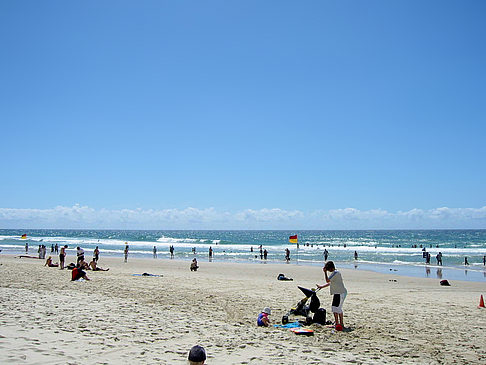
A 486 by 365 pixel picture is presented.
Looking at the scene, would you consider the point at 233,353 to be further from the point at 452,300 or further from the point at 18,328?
the point at 452,300

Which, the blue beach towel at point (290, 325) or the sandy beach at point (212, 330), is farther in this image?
the blue beach towel at point (290, 325)

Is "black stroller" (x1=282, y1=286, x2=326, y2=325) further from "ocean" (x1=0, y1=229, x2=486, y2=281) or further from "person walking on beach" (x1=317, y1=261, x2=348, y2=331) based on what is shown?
"ocean" (x1=0, y1=229, x2=486, y2=281)

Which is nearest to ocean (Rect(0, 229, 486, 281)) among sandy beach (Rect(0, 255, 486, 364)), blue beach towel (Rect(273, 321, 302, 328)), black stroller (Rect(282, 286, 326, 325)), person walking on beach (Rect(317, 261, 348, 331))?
sandy beach (Rect(0, 255, 486, 364))

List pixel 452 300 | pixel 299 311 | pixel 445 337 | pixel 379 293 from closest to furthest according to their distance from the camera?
pixel 445 337
pixel 299 311
pixel 452 300
pixel 379 293

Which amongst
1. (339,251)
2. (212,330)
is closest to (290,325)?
(212,330)

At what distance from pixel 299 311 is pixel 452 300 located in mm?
7774

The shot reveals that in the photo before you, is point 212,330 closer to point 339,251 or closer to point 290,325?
point 290,325

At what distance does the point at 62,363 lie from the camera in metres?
6.02

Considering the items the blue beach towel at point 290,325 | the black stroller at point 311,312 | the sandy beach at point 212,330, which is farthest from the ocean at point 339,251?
the blue beach towel at point 290,325

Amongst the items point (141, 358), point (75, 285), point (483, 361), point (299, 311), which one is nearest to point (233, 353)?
point (141, 358)

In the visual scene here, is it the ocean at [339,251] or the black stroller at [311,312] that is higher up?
the black stroller at [311,312]

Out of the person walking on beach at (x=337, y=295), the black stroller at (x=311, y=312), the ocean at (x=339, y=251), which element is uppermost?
the person walking on beach at (x=337, y=295)

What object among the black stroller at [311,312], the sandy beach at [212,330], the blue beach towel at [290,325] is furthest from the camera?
the black stroller at [311,312]

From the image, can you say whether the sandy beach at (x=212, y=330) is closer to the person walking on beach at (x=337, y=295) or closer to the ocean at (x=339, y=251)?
the person walking on beach at (x=337, y=295)
